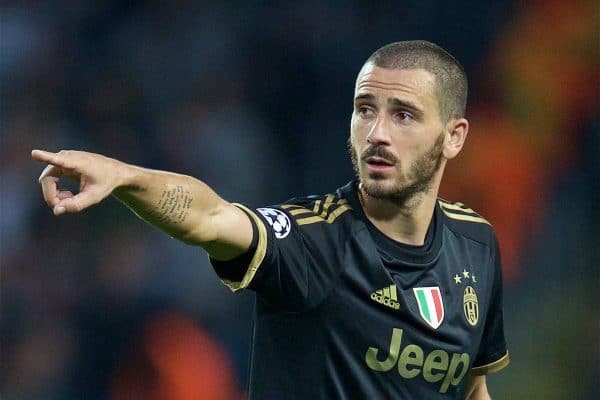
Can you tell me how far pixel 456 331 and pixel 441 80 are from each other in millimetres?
847

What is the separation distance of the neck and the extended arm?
62cm

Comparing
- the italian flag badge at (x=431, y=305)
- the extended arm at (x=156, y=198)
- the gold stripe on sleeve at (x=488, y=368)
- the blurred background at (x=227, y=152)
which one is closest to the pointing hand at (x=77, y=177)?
the extended arm at (x=156, y=198)

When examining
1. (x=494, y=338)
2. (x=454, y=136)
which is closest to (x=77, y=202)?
(x=454, y=136)

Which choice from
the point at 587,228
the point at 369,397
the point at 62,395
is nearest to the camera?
the point at 369,397

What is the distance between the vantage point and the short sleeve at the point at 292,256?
9.14 ft

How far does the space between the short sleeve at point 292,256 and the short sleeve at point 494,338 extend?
840 mm

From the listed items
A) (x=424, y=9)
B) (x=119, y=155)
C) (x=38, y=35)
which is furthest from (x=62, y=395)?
(x=424, y=9)

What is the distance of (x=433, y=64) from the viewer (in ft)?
10.7

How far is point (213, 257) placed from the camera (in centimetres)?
276

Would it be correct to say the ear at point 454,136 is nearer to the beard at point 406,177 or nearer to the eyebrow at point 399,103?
the beard at point 406,177

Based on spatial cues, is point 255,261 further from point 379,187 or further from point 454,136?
point 454,136

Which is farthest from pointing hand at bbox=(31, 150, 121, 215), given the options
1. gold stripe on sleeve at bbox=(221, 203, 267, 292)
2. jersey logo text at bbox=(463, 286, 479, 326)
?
jersey logo text at bbox=(463, 286, 479, 326)

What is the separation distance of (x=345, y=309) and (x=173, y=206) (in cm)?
74

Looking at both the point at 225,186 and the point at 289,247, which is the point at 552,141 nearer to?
the point at 225,186
